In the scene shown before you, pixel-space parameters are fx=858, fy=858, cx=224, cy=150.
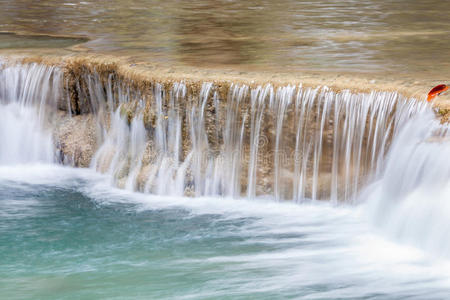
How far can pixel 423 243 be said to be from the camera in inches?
227

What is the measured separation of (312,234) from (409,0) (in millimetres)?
8752

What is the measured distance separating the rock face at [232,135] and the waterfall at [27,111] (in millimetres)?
400

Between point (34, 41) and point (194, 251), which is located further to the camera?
point (34, 41)

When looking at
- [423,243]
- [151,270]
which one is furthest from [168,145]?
[423,243]

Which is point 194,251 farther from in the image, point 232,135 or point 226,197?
point 232,135

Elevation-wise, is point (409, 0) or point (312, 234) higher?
point (409, 0)

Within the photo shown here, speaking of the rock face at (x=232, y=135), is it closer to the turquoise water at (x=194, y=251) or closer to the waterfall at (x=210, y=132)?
the waterfall at (x=210, y=132)

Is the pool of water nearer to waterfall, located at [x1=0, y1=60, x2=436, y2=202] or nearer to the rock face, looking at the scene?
waterfall, located at [x1=0, y1=60, x2=436, y2=202]

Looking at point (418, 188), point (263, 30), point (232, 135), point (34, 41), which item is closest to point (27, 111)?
point (34, 41)

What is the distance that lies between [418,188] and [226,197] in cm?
182

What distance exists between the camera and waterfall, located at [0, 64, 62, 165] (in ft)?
27.7

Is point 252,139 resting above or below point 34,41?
below

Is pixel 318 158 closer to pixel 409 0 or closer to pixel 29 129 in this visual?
pixel 29 129

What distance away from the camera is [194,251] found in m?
6.00
